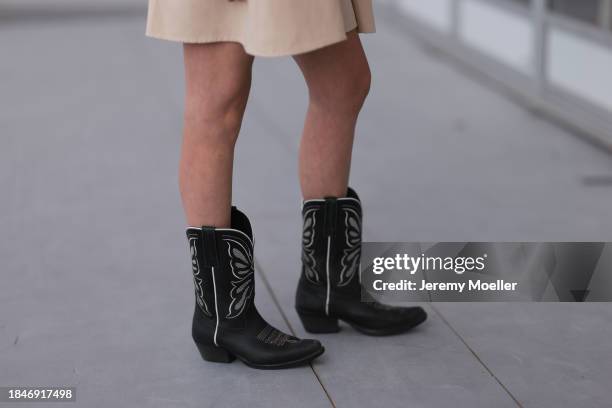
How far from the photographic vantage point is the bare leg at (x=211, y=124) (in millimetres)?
1550

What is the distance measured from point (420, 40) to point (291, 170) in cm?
233

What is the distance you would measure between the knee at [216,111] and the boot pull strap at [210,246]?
0.15 m

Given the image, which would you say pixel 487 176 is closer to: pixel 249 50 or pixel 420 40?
pixel 249 50

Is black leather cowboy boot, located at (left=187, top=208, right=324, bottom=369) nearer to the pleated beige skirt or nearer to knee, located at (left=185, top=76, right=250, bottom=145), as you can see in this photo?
knee, located at (left=185, top=76, right=250, bottom=145)

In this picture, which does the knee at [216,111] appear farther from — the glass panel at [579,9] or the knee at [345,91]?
the glass panel at [579,9]

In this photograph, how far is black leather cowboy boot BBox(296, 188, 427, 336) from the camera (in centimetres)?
175

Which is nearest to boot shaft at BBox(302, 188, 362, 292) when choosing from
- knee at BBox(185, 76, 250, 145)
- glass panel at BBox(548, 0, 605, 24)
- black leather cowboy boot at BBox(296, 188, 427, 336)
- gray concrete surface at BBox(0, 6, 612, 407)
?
black leather cowboy boot at BBox(296, 188, 427, 336)

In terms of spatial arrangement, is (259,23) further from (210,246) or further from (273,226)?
(273,226)

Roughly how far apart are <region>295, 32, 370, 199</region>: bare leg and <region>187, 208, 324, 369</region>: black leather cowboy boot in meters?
0.16

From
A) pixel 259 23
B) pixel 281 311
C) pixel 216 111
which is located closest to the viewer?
pixel 259 23

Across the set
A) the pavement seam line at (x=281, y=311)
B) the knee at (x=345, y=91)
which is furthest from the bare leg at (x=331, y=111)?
the pavement seam line at (x=281, y=311)

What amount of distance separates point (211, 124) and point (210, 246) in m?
0.20

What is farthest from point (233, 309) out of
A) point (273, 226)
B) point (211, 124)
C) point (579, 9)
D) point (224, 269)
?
point (579, 9)

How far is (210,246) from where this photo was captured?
63.9 inches
